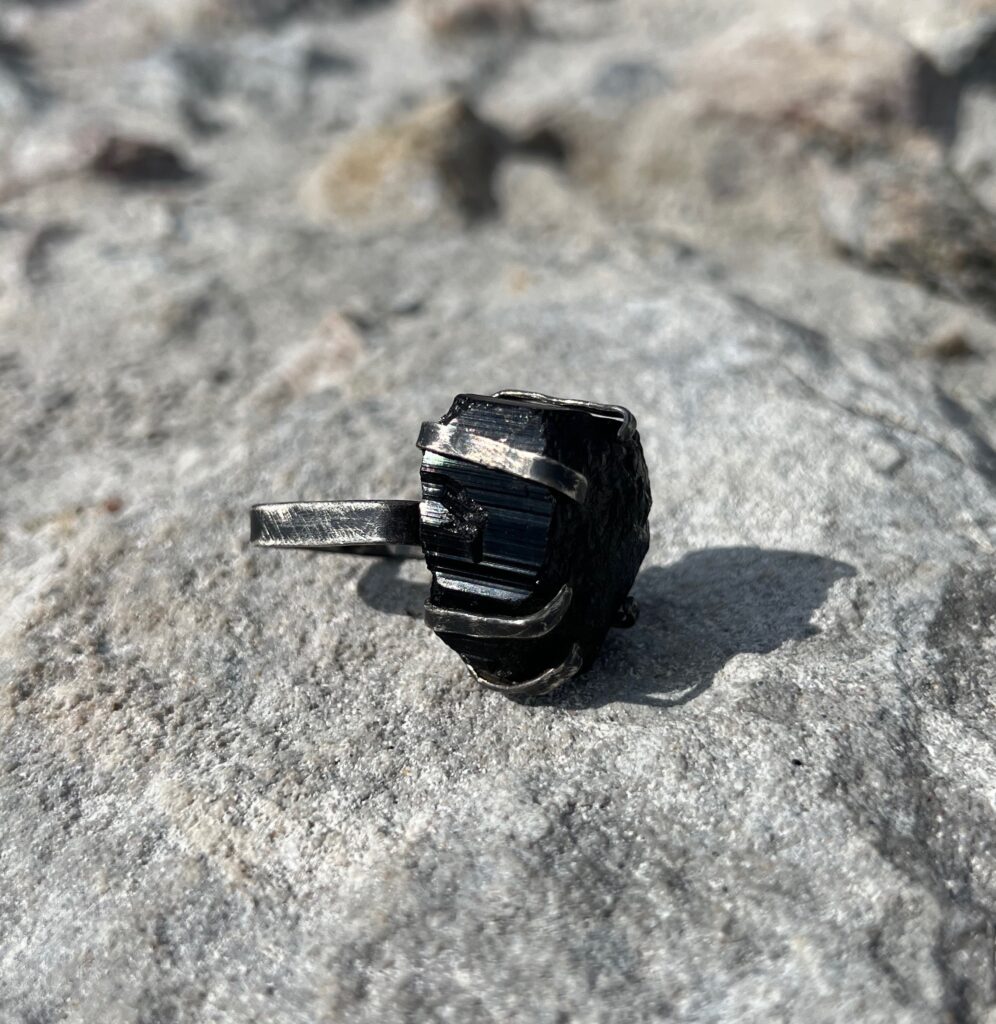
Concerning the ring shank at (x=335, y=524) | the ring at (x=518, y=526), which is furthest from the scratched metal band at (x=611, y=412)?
the ring shank at (x=335, y=524)

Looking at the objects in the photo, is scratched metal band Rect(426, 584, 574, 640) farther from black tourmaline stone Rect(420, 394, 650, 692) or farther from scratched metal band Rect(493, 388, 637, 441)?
scratched metal band Rect(493, 388, 637, 441)

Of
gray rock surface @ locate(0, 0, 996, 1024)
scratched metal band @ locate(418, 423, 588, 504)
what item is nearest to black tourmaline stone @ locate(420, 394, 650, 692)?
scratched metal band @ locate(418, 423, 588, 504)

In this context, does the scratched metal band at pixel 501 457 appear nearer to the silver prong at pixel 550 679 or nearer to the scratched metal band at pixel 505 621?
the scratched metal band at pixel 505 621

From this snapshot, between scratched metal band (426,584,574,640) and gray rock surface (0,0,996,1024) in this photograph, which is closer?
gray rock surface (0,0,996,1024)

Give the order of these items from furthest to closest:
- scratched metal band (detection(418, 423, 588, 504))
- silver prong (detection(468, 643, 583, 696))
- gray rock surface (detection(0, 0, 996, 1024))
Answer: silver prong (detection(468, 643, 583, 696)) < scratched metal band (detection(418, 423, 588, 504)) < gray rock surface (detection(0, 0, 996, 1024))

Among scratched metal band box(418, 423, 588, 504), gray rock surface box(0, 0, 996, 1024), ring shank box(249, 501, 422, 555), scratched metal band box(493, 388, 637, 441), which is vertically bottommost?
gray rock surface box(0, 0, 996, 1024)

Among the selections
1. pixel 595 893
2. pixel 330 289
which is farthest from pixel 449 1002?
pixel 330 289

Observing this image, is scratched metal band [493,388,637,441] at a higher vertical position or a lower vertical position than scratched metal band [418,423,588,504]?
lower

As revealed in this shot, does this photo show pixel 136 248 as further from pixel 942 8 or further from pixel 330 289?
pixel 942 8
